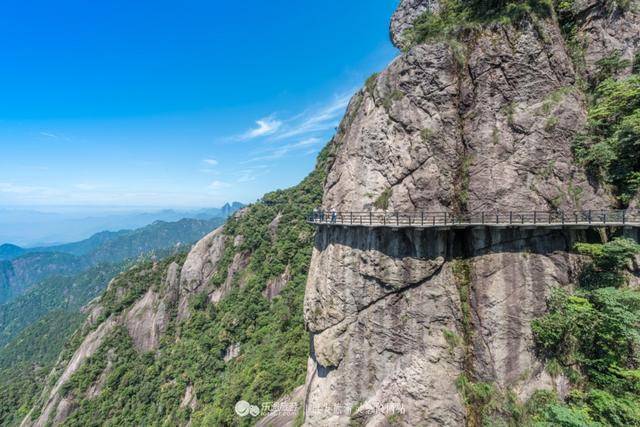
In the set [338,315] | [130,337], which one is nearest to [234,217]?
[130,337]

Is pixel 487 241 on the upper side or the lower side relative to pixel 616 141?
lower

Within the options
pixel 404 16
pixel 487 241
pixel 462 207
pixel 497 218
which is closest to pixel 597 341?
pixel 487 241

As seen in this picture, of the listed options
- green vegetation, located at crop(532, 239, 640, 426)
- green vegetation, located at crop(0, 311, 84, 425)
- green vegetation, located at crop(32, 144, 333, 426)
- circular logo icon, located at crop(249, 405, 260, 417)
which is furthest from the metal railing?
green vegetation, located at crop(0, 311, 84, 425)

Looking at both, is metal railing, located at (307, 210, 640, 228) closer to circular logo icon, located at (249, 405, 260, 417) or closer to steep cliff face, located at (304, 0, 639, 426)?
steep cliff face, located at (304, 0, 639, 426)

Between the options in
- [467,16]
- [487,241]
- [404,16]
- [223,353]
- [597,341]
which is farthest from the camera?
[223,353]

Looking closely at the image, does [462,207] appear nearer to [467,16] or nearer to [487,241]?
[487,241]
